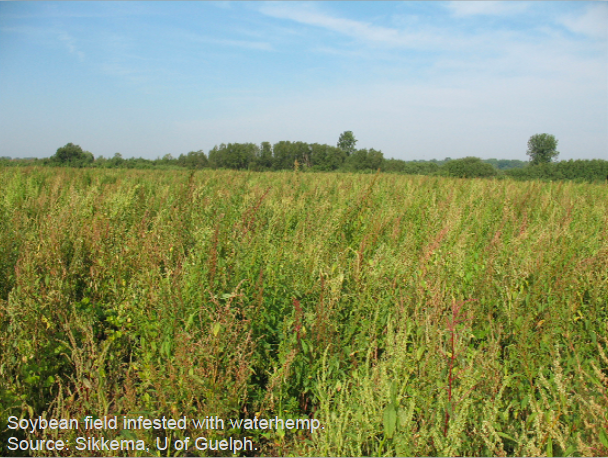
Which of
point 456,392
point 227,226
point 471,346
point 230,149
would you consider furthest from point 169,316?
point 230,149

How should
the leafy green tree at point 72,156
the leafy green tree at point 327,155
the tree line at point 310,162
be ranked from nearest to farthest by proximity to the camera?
the tree line at point 310,162 < the leafy green tree at point 72,156 < the leafy green tree at point 327,155

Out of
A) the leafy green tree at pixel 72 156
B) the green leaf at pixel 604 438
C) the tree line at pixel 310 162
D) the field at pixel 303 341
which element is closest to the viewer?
the green leaf at pixel 604 438

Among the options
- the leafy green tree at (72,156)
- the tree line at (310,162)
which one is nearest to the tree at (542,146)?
the tree line at (310,162)

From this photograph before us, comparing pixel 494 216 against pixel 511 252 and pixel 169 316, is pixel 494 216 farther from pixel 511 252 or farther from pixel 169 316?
pixel 169 316

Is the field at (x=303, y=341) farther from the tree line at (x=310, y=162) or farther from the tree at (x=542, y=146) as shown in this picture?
the tree at (x=542, y=146)

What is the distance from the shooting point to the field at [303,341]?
1.99m

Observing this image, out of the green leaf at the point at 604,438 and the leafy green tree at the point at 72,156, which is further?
the leafy green tree at the point at 72,156

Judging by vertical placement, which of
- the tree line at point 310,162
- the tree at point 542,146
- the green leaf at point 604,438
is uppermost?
the tree at point 542,146

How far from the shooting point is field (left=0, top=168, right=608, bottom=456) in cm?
199

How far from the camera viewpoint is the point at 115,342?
9.45 ft

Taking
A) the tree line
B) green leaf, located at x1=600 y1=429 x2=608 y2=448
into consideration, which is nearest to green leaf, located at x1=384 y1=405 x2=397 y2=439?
green leaf, located at x1=600 y1=429 x2=608 y2=448

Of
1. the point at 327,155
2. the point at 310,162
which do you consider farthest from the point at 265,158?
the point at 327,155

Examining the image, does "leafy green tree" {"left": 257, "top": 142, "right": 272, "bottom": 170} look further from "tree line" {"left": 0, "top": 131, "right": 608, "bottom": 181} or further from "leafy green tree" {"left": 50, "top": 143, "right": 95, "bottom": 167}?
"leafy green tree" {"left": 50, "top": 143, "right": 95, "bottom": 167}

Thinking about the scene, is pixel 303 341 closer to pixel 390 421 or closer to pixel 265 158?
pixel 390 421
